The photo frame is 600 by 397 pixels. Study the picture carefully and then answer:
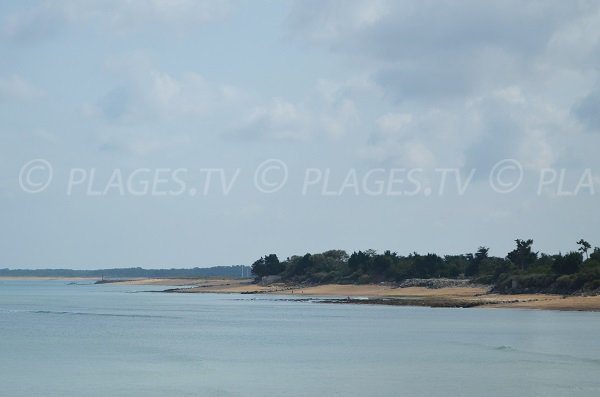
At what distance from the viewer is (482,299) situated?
118m

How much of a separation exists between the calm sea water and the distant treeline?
777 inches

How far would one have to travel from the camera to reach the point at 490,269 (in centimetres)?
15488

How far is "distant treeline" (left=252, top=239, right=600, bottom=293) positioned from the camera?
113 m

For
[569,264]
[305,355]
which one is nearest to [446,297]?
[569,264]

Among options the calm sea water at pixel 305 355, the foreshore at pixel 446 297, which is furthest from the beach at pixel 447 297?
the calm sea water at pixel 305 355

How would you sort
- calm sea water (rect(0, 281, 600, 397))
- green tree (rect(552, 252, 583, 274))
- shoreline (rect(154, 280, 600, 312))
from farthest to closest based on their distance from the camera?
green tree (rect(552, 252, 583, 274))
shoreline (rect(154, 280, 600, 312))
calm sea water (rect(0, 281, 600, 397))

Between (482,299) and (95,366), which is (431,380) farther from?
(482,299)

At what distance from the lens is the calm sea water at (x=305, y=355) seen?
1644 inches

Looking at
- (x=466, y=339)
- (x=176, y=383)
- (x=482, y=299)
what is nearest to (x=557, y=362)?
(x=466, y=339)

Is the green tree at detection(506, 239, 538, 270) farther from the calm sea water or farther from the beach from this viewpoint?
the calm sea water

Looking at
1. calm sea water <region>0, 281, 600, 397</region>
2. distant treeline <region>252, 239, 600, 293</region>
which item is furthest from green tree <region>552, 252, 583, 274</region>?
calm sea water <region>0, 281, 600, 397</region>

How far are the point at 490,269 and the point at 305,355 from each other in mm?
102918

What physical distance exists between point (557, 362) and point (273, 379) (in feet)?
52.7

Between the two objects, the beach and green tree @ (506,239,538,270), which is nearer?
the beach
